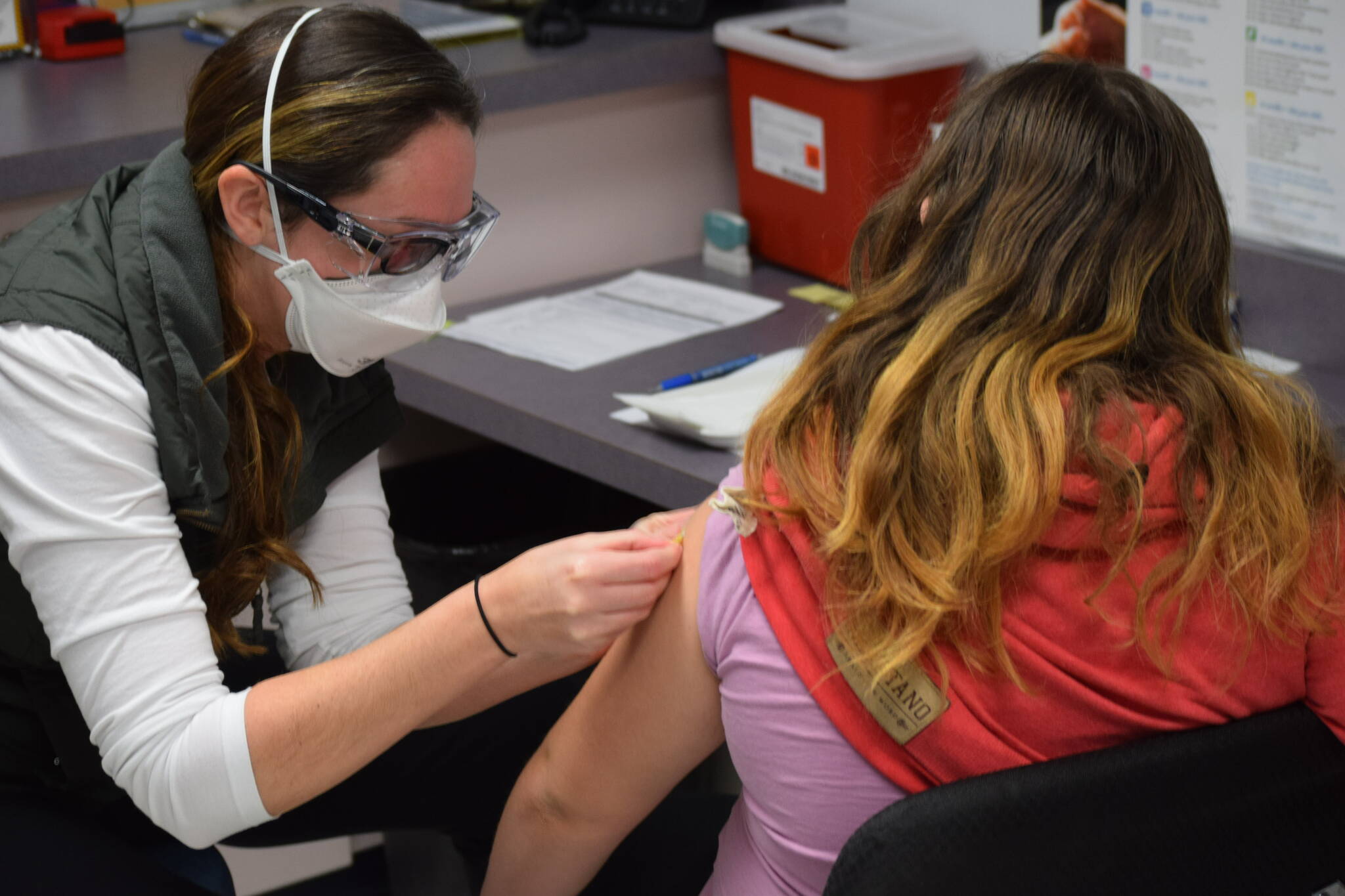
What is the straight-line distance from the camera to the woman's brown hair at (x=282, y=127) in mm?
1159

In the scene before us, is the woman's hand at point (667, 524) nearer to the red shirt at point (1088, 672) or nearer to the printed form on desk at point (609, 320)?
the red shirt at point (1088, 672)

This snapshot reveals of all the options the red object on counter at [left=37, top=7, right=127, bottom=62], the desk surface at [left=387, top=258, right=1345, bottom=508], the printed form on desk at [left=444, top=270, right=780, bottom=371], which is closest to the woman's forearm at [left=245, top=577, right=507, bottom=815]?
the desk surface at [left=387, top=258, right=1345, bottom=508]

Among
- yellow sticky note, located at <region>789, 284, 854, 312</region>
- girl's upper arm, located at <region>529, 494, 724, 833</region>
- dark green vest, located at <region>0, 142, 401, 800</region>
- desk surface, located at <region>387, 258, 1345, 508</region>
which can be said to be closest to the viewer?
girl's upper arm, located at <region>529, 494, 724, 833</region>

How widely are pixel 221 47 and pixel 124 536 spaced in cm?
45

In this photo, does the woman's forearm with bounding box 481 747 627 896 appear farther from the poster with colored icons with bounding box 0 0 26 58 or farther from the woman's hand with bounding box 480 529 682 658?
the poster with colored icons with bounding box 0 0 26 58

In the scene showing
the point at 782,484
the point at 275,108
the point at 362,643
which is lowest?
the point at 362,643

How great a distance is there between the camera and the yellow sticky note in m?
2.01

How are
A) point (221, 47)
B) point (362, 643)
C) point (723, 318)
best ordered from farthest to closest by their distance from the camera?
1. point (723, 318)
2. point (362, 643)
3. point (221, 47)

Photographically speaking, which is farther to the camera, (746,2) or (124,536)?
(746,2)

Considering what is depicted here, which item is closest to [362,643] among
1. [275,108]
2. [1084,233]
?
[275,108]

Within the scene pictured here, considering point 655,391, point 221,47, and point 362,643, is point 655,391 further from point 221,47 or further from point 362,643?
point 221,47

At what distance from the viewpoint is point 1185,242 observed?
38.4 inches

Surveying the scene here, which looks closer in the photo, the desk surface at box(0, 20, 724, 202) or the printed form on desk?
the desk surface at box(0, 20, 724, 202)

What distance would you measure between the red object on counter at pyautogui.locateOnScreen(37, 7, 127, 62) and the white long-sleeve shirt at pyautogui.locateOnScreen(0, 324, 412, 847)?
1.19 meters
